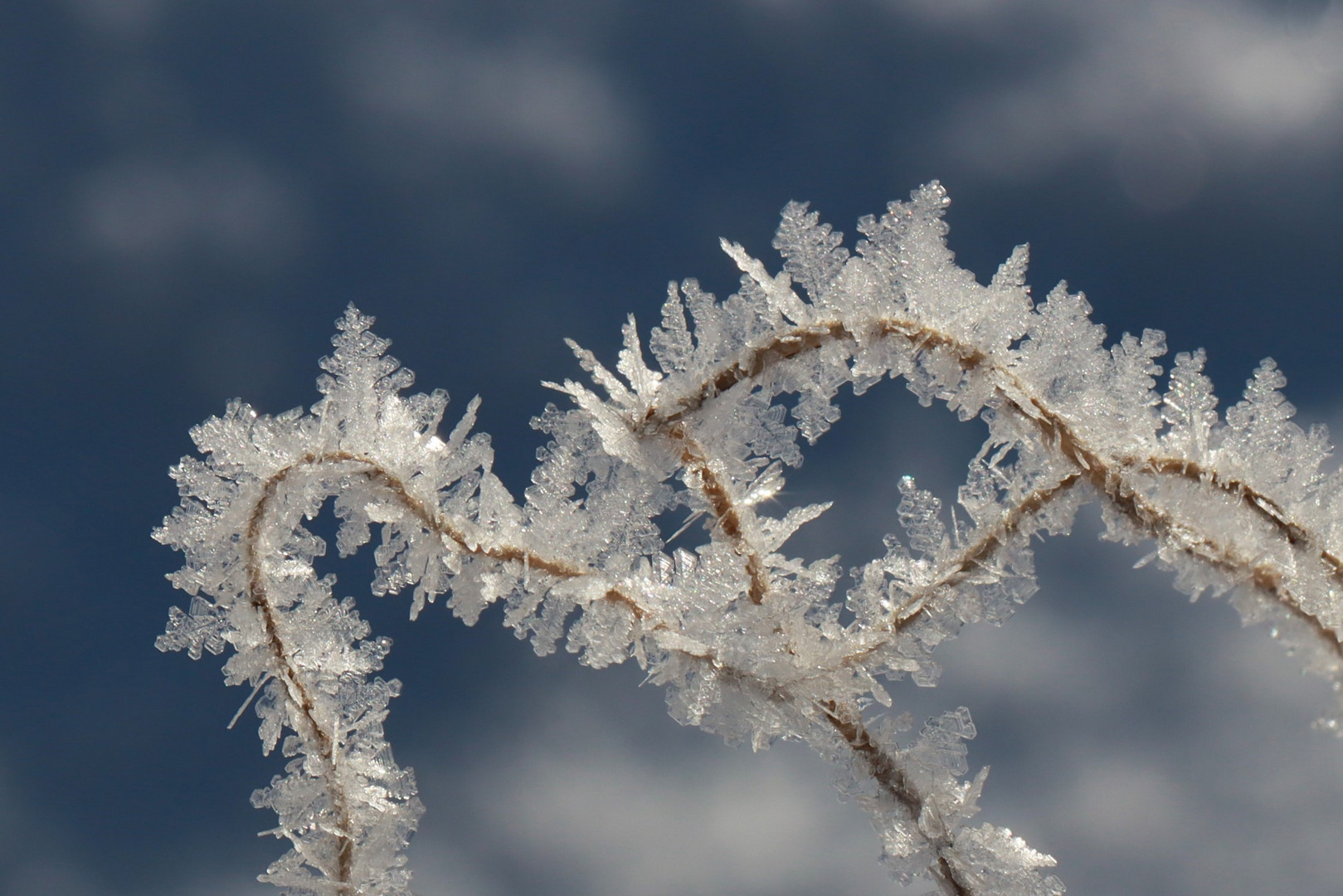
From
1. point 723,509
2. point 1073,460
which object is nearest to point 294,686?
point 723,509

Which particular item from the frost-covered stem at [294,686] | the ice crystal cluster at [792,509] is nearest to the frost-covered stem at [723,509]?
the ice crystal cluster at [792,509]

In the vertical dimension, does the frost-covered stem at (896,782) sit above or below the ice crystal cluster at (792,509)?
below

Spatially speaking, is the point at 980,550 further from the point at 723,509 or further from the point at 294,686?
the point at 294,686

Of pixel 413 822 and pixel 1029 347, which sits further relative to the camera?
pixel 413 822

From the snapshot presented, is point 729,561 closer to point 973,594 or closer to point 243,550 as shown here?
point 973,594

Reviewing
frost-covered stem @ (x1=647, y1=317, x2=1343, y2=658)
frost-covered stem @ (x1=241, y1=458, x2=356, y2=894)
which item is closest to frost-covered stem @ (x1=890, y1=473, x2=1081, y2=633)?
frost-covered stem @ (x1=647, y1=317, x2=1343, y2=658)

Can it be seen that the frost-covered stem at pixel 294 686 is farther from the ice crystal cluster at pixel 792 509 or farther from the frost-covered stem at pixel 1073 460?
the frost-covered stem at pixel 1073 460

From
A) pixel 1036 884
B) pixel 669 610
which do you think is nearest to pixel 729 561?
pixel 669 610
